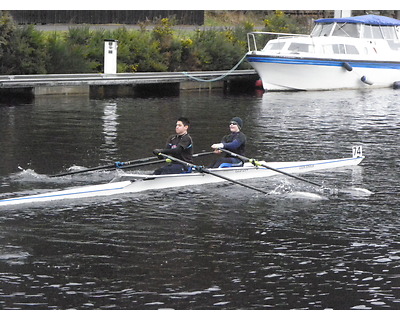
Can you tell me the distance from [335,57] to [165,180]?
24.7m

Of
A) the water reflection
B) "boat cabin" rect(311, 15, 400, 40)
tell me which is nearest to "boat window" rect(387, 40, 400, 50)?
"boat cabin" rect(311, 15, 400, 40)

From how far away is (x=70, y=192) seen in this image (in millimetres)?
16641

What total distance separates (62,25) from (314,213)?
1371 inches

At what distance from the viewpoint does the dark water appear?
1164 cm

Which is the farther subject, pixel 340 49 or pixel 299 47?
pixel 340 49

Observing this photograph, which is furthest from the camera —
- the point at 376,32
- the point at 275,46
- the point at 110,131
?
the point at 376,32

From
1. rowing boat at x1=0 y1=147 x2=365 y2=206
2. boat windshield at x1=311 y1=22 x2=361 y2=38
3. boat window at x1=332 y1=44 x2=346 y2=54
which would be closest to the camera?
rowing boat at x1=0 y1=147 x2=365 y2=206

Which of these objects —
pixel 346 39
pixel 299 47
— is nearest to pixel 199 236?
pixel 299 47

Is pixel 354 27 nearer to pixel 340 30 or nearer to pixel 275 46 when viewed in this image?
pixel 340 30

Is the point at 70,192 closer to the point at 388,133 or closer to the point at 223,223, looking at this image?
the point at 223,223

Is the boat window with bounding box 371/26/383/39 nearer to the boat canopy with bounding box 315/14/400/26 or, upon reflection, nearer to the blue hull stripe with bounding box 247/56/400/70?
the boat canopy with bounding box 315/14/400/26

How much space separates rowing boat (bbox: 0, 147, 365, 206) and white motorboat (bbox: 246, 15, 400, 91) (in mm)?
19339

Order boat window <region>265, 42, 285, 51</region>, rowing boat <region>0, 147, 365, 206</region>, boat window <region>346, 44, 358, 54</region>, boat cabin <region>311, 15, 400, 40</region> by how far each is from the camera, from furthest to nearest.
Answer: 1. boat cabin <region>311, 15, 400, 40</region>
2. boat window <region>346, 44, 358, 54</region>
3. boat window <region>265, 42, 285, 51</region>
4. rowing boat <region>0, 147, 365, 206</region>

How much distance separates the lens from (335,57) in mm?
40781
